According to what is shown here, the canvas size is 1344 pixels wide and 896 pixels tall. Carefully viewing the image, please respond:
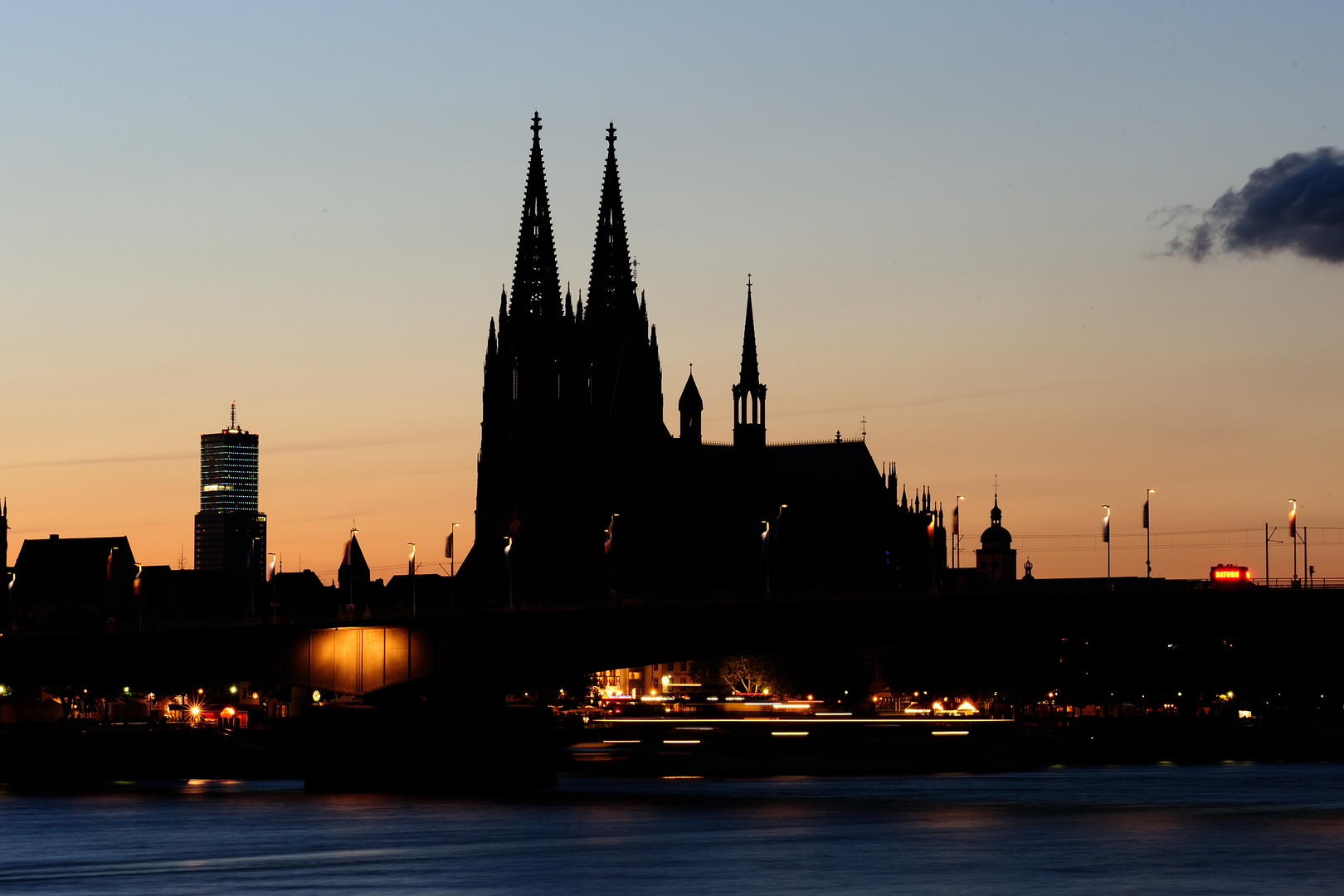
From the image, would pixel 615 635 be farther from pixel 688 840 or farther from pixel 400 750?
pixel 688 840

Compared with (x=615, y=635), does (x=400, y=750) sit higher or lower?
lower

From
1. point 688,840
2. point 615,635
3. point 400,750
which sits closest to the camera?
point 688,840

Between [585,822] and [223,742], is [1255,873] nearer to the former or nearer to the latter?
[585,822]

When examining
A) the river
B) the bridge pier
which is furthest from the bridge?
the river

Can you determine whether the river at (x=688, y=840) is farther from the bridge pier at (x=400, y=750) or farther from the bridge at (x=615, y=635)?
the bridge at (x=615, y=635)

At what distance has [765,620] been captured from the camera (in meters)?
104

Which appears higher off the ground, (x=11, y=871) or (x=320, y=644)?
(x=320, y=644)

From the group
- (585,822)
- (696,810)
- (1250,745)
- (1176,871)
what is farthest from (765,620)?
(1250,745)

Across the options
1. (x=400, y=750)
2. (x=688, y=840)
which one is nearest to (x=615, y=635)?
(x=400, y=750)

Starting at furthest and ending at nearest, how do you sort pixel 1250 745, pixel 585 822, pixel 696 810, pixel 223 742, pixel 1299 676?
pixel 1299 676
pixel 1250 745
pixel 223 742
pixel 696 810
pixel 585 822

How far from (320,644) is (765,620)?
73.2ft

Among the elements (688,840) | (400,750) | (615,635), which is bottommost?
(688,840)

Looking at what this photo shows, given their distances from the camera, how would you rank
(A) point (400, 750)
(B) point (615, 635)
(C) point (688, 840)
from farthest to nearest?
1. (A) point (400, 750)
2. (B) point (615, 635)
3. (C) point (688, 840)

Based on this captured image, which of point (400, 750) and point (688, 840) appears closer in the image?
point (688, 840)
